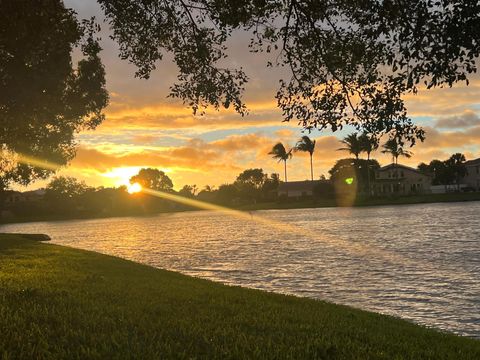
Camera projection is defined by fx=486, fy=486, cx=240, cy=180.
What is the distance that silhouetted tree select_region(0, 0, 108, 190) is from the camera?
948 centimetres

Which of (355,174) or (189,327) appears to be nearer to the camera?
(189,327)

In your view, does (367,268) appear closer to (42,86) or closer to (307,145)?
(42,86)

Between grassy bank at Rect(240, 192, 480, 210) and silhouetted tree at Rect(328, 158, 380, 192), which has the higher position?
silhouetted tree at Rect(328, 158, 380, 192)

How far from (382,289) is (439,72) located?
1050 centimetres

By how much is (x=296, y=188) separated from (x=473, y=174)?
5274 cm

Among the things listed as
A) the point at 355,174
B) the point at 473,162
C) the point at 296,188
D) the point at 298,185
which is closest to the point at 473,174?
the point at 473,162

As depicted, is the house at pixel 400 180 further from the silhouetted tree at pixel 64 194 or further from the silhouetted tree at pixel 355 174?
the silhouetted tree at pixel 64 194

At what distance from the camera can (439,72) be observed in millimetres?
7723

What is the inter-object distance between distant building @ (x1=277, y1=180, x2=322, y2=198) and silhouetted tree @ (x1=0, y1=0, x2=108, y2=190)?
120467mm

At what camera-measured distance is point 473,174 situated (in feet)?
454

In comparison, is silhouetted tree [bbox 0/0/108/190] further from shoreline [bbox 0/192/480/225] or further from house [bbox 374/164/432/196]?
house [bbox 374/164/432/196]

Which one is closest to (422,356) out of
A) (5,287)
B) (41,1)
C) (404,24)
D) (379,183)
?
(404,24)

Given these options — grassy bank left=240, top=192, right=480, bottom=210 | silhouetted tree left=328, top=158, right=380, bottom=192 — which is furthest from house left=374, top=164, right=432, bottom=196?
grassy bank left=240, top=192, right=480, bottom=210

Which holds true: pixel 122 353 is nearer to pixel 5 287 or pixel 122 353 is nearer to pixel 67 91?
pixel 5 287
